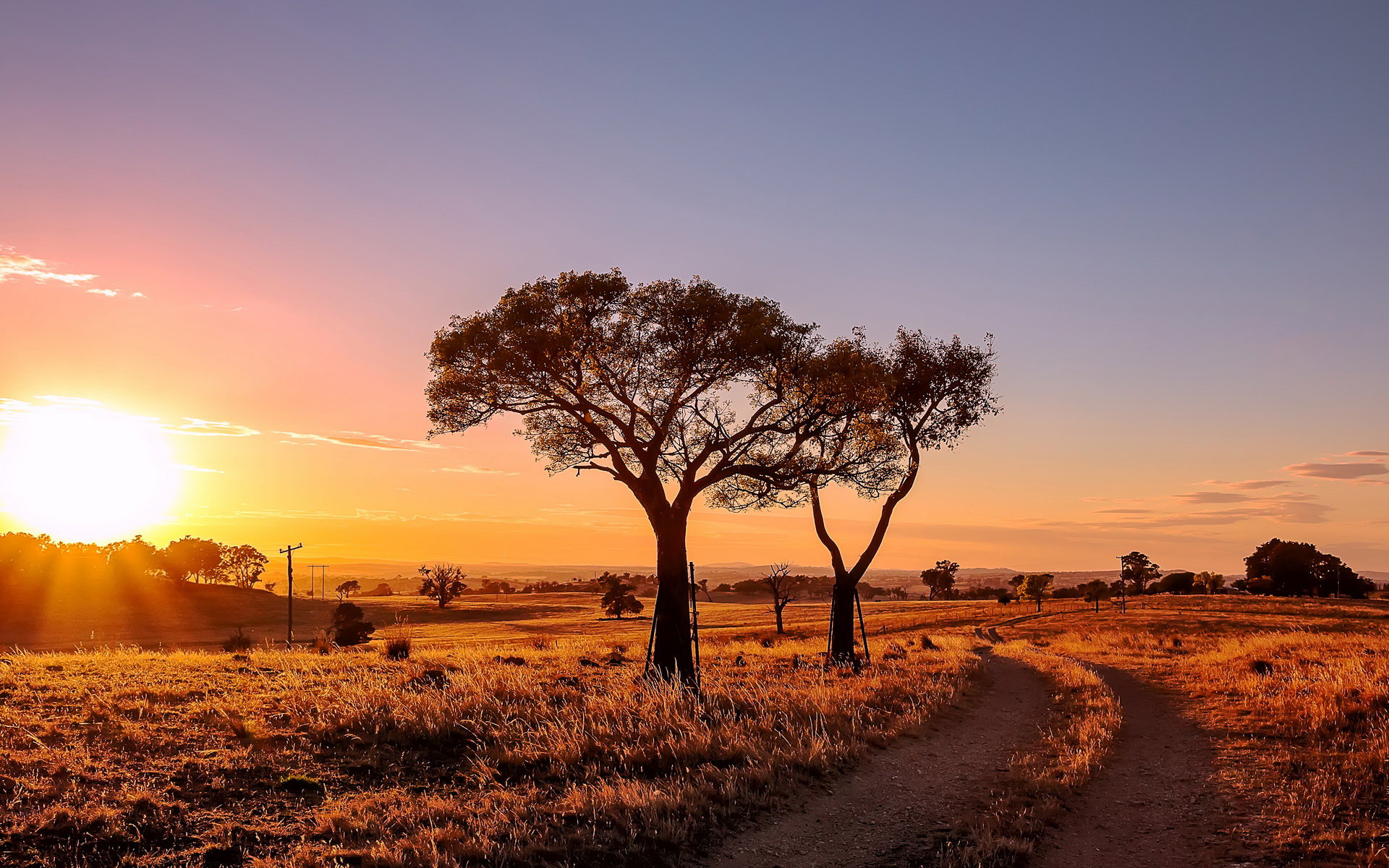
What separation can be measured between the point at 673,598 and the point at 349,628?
54819mm

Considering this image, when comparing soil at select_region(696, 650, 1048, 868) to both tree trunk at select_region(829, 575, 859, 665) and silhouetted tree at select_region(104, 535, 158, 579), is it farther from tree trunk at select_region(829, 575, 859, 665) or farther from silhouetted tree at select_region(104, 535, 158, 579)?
silhouetted tree at select_region(104, 535, 158, 579)

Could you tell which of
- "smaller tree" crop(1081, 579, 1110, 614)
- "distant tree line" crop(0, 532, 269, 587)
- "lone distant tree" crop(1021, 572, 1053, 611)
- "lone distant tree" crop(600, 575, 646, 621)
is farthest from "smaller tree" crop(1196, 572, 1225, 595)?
"distant tree line" crop(0, 532, 269, 587)

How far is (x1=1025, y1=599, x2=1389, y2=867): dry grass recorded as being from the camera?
9375 mm

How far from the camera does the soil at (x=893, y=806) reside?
29.2ft

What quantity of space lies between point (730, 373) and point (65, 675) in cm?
1829

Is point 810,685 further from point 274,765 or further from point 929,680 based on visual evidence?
point 274,765

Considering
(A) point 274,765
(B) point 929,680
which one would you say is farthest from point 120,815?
(B) point 929,680

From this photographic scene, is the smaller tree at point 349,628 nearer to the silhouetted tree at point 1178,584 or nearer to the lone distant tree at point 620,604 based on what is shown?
the lone distant tree at point 620,604

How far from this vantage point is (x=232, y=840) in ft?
29.4

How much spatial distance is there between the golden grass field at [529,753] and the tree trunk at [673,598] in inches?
44.1

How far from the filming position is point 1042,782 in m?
11.3

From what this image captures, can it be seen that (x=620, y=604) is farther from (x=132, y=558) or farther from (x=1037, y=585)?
(x=132, y=558)

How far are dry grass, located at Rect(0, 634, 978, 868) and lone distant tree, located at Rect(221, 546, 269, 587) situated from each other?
139 metres

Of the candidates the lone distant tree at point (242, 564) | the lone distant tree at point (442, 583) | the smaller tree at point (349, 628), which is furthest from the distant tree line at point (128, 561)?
the smaller tree at point (349, 628)
